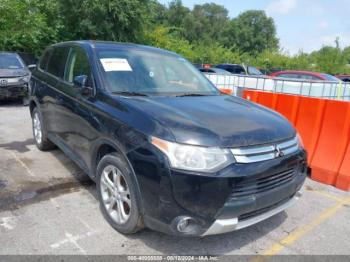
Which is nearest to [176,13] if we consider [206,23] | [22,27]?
[206,23]

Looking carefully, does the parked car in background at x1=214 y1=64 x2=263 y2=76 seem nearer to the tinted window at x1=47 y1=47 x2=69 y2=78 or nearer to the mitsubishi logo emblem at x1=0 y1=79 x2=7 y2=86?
the mitsubishi logo emblem at x1=0 y1=79 x2=7 y2=86

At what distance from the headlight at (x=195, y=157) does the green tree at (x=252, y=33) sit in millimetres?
67705

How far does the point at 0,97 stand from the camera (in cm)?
928

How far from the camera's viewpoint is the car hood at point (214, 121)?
2.63 m

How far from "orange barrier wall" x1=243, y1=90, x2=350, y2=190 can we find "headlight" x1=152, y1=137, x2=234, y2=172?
Result: 2.81m

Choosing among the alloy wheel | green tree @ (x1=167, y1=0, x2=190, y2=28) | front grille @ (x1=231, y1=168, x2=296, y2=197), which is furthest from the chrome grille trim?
green tree @ (x1=167, y1=0, x2=190, y2=28)

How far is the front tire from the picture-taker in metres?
2.82

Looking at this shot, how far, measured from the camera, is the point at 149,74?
3771mm

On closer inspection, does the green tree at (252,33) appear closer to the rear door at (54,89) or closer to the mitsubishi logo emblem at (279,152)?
the rear door at (54,89)

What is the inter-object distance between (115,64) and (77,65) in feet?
2.26

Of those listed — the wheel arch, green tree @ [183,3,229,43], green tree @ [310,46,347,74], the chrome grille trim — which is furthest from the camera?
green tree @ [183,3,229,43]

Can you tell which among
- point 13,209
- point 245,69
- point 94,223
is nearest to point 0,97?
point 13,209

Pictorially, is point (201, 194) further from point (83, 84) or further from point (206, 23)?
point (206, 23)

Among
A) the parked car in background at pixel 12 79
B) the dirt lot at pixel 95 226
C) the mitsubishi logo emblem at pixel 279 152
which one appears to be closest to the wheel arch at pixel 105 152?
the dirt lot at pixel 95 226
